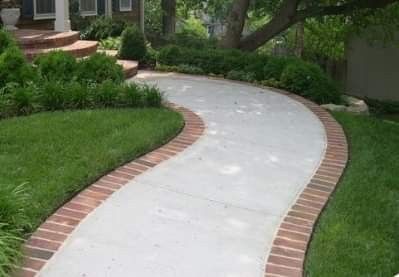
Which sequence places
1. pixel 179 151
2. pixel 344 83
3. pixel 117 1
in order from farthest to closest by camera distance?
pixel 344 83
pixel 117 1
pixel 179 151

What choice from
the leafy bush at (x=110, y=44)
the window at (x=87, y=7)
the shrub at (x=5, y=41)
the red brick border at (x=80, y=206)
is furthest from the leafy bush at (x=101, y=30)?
the red brick border at (x=80, y=206)

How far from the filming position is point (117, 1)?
1523 centimetres

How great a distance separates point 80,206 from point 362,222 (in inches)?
73.3

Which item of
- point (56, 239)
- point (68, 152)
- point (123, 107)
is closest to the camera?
point (56, 239)


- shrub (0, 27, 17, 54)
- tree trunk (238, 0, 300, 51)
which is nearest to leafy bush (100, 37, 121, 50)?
tree trunk (238, 0, 300, 51)

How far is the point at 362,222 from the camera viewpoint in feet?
12.7

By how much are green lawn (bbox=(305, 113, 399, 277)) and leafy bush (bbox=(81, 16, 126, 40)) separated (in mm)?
7633

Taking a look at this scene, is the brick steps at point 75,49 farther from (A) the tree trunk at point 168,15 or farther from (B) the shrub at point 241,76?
(A) the tree trunk at point 168,15

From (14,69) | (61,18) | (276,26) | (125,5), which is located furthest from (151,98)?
(125,5)

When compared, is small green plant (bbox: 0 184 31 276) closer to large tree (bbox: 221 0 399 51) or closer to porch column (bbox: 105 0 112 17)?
large tree (bbox: 221 0 399 51)

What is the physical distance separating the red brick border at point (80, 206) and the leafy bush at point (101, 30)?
7.04 metres

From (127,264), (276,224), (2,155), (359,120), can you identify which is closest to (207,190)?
(276,224)

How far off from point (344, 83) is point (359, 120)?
9.90 meters

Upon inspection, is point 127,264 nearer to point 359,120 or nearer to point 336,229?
point 336,229
